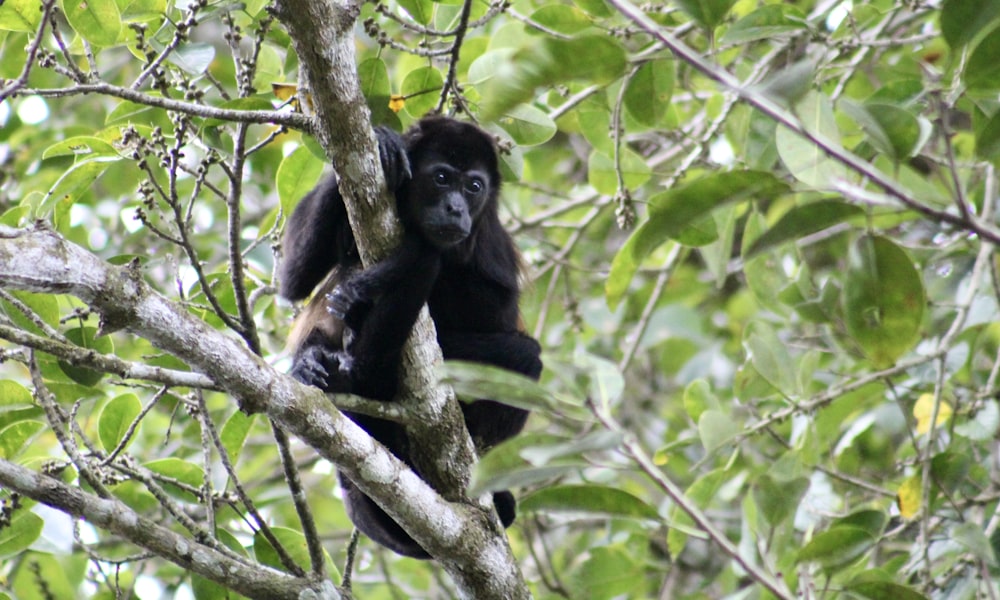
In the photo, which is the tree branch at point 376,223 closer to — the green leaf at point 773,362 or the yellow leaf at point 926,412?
the green leaf at point 773,362

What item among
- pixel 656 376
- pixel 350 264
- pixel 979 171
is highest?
pixel 350 264

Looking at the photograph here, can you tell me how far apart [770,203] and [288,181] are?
13.0 feet

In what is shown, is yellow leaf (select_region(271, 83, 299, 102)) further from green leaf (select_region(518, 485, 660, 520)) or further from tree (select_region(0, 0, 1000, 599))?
green leaf (select_region(518, 485, 660, 520))

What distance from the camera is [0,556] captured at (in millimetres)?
3109

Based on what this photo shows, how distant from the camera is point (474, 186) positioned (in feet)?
12.8

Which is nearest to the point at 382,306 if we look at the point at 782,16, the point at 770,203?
the point at 782,16

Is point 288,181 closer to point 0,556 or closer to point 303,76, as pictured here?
point 303,76

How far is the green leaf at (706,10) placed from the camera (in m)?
2.16

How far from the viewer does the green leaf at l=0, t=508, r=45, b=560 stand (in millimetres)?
3125

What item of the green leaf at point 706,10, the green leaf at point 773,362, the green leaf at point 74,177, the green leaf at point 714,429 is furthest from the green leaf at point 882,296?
the green leaf at point 74,177

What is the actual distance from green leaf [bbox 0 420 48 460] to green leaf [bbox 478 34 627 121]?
2.08 metres

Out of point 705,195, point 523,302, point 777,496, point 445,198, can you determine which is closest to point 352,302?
point 445,198

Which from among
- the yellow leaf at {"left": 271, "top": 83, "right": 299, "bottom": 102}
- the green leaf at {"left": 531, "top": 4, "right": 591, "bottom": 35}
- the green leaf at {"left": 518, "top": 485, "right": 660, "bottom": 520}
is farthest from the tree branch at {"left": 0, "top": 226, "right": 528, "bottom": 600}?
the green leaf at {"left": 531, "top": 4, "right": 591, "bottom": 35}

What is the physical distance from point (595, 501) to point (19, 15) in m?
2.12
